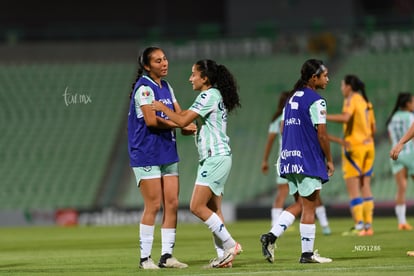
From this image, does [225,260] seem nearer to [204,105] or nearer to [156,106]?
[204,105]

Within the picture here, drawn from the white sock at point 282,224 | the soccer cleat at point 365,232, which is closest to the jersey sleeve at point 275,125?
the soccer cleat at point 365,232

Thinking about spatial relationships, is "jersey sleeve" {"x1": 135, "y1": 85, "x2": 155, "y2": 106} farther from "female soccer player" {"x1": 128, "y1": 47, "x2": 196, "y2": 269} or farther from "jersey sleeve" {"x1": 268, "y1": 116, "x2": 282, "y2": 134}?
"jersey sleeve" {"x1": 268, "y1": 116, "x2": 282, "y2": 134}

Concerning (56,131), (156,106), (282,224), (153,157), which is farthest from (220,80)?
(56,131)

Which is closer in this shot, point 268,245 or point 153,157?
point 153,157

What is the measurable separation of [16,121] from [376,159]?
10.7 meters

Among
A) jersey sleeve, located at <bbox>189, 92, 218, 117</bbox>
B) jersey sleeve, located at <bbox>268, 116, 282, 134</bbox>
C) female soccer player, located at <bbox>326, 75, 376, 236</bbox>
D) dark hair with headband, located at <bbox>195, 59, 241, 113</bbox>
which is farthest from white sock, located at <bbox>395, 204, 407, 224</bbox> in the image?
jersey sleeve, located at <bbox>189, 92, 218, 117</bbox>

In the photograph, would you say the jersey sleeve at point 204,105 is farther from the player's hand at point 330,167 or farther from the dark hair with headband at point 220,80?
the player's hand at point 330,167

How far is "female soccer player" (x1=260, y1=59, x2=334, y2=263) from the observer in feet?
38.4

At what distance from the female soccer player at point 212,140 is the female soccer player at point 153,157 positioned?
173 millimetres

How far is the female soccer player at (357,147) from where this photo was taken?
17.5 m

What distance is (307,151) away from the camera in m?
11.8

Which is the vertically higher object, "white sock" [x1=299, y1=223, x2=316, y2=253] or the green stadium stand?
the green stadium stand

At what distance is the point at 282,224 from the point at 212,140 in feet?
4.49

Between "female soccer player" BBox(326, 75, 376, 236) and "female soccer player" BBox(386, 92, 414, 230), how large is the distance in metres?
1.44
